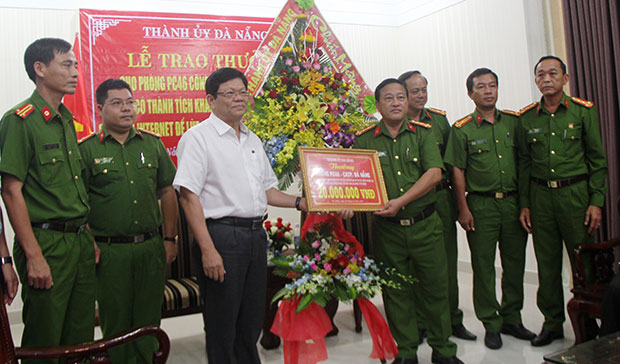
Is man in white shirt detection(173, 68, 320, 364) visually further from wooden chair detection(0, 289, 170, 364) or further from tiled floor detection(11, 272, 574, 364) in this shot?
tiled floor detection(11, 272, 574, 364)

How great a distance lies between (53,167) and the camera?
2.03 m

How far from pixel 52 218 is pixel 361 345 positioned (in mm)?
2075

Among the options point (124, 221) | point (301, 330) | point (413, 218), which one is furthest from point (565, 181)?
point (124, 221)

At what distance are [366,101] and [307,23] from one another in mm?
581

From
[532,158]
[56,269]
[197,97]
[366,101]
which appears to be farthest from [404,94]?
[197,97]

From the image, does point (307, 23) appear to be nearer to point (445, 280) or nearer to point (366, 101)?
point (366, 101)

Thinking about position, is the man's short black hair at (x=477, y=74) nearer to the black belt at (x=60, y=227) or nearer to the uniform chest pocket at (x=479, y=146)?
the uniform chest pocket at (x=479, y=146)

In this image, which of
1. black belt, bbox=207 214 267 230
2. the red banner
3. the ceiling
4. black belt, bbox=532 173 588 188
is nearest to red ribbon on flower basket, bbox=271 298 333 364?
black belt, bbox=207 214 267 230

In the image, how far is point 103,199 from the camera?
2.42m

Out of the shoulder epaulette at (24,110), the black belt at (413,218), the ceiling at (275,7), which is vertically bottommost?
the black belt at (413,218)

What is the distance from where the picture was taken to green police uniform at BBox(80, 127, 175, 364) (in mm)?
2396

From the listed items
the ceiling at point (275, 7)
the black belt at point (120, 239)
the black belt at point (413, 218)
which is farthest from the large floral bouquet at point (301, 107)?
the ceiling at point (275, 7)

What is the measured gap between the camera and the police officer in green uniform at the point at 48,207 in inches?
75.5

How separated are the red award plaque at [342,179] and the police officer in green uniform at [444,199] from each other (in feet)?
2.94
